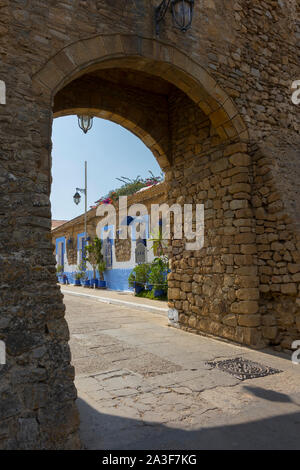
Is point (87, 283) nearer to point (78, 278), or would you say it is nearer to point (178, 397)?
point (78, 278)

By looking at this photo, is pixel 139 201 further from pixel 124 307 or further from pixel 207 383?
pixel 207 383

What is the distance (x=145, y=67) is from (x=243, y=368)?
13.6 feet

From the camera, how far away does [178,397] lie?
3.07 meters

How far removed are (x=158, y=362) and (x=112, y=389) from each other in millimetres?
963

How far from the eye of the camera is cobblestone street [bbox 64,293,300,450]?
7.79 feet

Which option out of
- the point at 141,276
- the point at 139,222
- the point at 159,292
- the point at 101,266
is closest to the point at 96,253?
the point at 101,266

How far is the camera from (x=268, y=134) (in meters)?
5.39

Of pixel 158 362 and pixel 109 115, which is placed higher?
pixel 109 115

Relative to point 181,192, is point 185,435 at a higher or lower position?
lower

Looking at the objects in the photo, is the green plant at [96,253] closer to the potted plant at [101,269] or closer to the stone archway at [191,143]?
the potted plant at [101,269]

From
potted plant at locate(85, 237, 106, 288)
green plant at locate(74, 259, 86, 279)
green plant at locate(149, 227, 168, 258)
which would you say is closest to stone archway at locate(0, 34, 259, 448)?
green plant at locate(149, 227, 168, 258)

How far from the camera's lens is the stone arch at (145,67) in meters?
3.88
